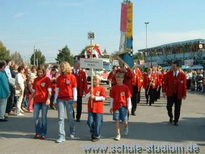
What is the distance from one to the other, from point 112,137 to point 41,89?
2118 mm

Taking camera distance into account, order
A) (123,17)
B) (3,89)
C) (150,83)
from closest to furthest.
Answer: (3,89)
(150,83)
(123,17)

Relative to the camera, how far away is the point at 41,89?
816cm

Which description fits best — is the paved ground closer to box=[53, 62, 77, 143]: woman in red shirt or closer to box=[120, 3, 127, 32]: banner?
box=[53, 62, 77, 143]: woman in red shirt

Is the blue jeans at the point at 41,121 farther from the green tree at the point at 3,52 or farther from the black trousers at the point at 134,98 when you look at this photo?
the green tree at the point at 3,52

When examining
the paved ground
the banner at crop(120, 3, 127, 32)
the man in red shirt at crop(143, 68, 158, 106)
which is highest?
the banner at crop(120, 3, 127, 32)

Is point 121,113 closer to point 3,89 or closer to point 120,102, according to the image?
point 120,102

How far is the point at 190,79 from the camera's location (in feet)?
97.5

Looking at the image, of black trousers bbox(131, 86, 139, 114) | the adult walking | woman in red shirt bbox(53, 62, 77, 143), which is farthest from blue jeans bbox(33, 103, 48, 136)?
black trousers bbox(131, 86, 139, 114)

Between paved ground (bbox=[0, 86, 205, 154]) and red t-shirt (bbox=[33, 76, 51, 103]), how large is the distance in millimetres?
971

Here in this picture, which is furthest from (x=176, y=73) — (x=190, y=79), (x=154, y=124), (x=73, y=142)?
(x=190, y=79)

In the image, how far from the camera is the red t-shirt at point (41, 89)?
805 cm

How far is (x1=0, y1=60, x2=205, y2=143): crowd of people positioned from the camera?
7859 mm

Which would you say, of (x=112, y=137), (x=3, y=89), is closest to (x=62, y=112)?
(x=112, y=137)

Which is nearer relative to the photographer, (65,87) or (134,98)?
(65,87)
